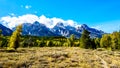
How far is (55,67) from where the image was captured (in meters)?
37.5

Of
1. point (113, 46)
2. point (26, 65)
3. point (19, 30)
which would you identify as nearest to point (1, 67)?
point (26, 65)

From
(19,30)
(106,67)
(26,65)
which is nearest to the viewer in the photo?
(26,65)

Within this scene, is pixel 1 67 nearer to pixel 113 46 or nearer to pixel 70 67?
pixel 70 67

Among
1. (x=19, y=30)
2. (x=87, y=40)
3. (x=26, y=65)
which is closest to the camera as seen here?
(x=26, y=65)

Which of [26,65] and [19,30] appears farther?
[19,30]

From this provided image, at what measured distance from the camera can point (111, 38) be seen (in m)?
124

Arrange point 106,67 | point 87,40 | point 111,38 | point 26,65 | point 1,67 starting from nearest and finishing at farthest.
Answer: point 1,67, point 26,65, point 106,67, point 87,40, point 111,38

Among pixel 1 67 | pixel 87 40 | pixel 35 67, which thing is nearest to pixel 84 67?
pixel 35 67

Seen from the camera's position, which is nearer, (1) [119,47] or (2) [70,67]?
(2) [70,67]

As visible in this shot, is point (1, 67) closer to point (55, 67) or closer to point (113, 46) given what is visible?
point (55, 67)

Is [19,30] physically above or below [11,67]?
above

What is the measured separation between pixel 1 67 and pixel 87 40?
84.3m

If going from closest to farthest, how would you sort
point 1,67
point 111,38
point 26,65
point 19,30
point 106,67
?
point 1,67
point 26,65
point 106,67
point 19,30
point 111,38

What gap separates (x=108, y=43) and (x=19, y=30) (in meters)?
54.3
